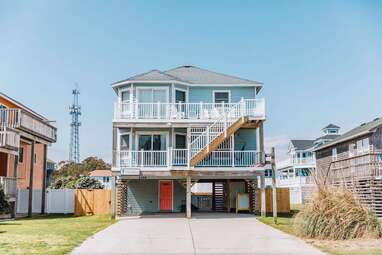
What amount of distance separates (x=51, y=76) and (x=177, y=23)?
24.8 feet

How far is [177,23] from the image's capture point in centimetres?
2036

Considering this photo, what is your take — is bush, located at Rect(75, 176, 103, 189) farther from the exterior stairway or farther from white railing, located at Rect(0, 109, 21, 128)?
the exterior stairway

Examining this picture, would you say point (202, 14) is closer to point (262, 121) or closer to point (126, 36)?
point (126, 36)

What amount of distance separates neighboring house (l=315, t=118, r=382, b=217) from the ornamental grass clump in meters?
0.70

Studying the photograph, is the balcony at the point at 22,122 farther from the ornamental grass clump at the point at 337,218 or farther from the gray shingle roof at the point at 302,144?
the gray shingle roof at the point at 302,144

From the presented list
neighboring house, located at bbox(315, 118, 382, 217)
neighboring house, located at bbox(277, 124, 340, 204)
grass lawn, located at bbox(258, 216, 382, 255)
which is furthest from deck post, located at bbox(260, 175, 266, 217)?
neighboring house, located at bbox(277, 124, 340, 204)

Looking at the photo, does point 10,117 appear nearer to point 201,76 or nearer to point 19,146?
point 19,146

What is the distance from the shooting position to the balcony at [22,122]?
23625 millimetres

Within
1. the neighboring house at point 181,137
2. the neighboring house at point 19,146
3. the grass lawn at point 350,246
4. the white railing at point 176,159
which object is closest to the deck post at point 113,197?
the neighboring house at point 181,137

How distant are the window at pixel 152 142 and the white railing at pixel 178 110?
5.06 ft

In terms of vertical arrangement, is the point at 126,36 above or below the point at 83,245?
above

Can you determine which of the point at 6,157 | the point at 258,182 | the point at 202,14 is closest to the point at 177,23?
the point at 202,14

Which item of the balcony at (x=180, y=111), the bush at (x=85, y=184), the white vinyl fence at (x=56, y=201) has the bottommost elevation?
the white vinyl fence at (x=56, y=201)

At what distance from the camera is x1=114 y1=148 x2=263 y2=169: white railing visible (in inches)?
952
